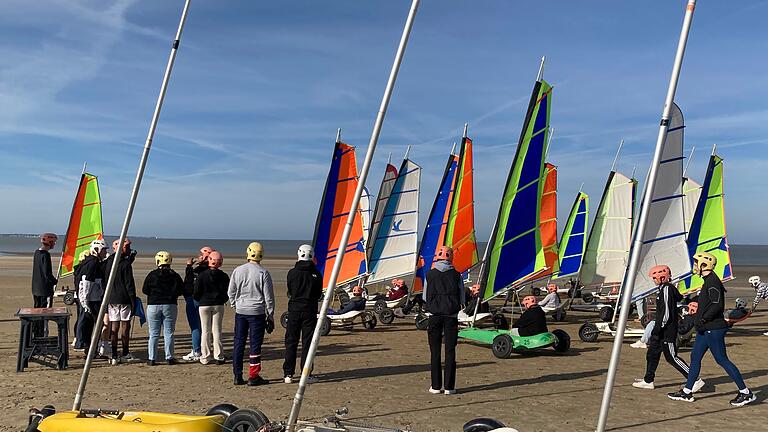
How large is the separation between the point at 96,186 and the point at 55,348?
1234 centimetres

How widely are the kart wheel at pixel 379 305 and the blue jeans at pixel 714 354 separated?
802cm

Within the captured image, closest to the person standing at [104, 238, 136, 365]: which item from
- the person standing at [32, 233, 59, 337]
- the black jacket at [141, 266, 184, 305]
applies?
the black jacket at [141, 266, 184, 305]

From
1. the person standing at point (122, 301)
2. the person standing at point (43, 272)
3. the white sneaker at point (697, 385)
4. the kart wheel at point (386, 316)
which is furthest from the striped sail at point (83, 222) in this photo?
the white sneaker at point (697, 385)

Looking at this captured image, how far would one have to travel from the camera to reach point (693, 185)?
18.9 metres

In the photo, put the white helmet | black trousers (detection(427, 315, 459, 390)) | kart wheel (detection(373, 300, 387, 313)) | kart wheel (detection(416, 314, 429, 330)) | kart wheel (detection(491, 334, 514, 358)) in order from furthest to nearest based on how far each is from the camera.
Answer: kart wheel (detection(373, 300, 387, 313)) < kart wheel (detection(416, 314, 429, 330)) < kart wheel (detection(491, 334, 514, 358)) < the white helmet < black trousers (detection(427, 315, 459, 390))

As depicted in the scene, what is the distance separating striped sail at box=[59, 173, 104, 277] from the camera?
19.2 m

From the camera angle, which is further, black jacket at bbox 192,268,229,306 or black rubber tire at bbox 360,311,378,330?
black rubber tire at bbox 360,311,378,330

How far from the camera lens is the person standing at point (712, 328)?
268 inches

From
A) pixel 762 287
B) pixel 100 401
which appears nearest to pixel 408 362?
pixel 100 401

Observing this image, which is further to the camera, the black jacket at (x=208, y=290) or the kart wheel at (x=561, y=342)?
the kart wheel at (x=561, y=342)

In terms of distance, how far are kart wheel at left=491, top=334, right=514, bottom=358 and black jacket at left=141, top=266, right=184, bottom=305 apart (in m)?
4.72

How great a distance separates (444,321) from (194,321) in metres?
3.83

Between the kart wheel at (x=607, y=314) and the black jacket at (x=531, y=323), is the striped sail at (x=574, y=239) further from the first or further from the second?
the black jacket at (x=531, y=323)

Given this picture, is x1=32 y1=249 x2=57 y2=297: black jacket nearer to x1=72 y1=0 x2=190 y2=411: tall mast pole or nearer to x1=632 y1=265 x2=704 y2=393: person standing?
x1=72 y1=0 x2=190 y2=411: tall mast pole
